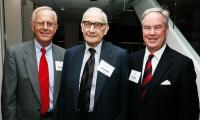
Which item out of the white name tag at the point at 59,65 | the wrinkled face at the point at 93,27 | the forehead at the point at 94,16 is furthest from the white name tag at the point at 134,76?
the white name tag at the point at 59,65

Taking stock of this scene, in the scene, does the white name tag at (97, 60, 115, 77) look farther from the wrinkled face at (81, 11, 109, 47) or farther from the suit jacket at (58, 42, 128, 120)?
the wrinkled face at (81, 11, 109, 47)

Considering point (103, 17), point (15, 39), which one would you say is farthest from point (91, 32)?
point (15, 39)

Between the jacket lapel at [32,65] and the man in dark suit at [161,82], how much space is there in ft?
2.66

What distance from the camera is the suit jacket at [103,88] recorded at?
7.89 ft

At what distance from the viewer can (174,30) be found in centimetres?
423

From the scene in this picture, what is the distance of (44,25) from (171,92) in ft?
3.92

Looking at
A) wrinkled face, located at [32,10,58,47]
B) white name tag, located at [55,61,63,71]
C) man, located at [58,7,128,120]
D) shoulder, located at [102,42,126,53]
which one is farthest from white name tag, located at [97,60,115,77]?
wrinkled face, located at [32,10,58,47]

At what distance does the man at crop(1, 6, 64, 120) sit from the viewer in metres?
2.50

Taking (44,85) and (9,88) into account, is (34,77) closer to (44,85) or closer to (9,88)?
(44,85)

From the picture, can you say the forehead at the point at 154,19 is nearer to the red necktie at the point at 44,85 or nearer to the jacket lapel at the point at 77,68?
the jacket lapel at the point at 77,68

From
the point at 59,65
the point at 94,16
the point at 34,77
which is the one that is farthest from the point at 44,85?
the point at 94,16

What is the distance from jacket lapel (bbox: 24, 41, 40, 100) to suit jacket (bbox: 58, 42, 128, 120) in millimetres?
224

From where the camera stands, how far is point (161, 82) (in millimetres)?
2236

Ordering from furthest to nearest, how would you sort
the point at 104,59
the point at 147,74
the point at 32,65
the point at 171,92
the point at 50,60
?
the point at 50,60
the point at 32,65
the point at 104,59
the point at 147,74
the point at 171,92
